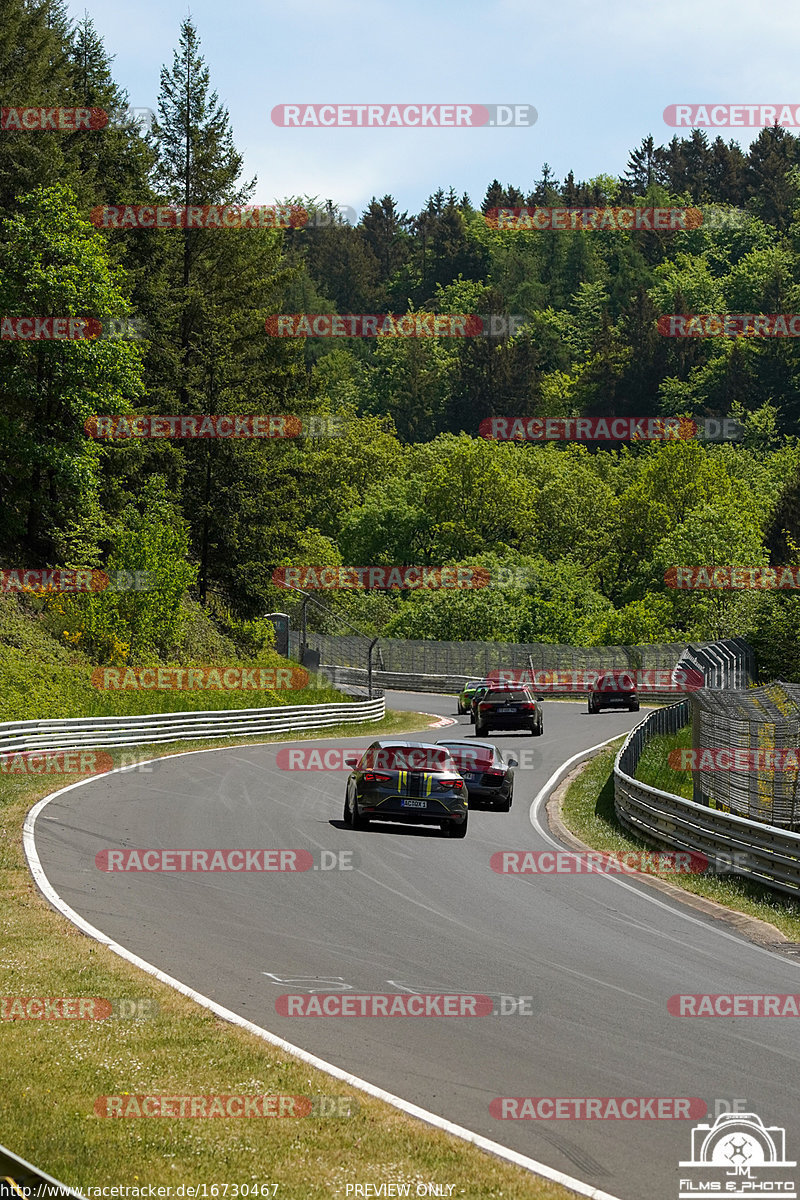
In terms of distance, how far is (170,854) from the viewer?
1689cm

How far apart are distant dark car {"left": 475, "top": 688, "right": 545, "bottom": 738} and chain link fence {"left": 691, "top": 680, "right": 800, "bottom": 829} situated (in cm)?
1752

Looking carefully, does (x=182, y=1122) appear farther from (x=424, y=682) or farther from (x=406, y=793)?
(x=424, y=682)

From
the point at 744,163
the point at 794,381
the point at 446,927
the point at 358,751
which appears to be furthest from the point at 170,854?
the point at 744,163

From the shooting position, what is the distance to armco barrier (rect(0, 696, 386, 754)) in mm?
29703

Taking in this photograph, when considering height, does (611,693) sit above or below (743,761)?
below

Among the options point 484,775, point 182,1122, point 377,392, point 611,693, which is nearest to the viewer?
point 182,1122

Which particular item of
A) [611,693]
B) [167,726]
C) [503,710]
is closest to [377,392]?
[611,693]

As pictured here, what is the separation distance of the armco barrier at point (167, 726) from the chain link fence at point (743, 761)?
580 inches

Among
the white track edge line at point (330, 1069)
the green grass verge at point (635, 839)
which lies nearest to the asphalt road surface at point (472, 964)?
the white track edge line at point (330, 1069)

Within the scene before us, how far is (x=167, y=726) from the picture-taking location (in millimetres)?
35094

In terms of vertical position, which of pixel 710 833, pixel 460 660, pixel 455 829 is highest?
pixel 710 833

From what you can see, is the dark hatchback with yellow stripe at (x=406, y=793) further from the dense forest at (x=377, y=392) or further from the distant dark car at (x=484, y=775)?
the dense forest at (x=377, y=392)

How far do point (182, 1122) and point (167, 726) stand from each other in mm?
28637

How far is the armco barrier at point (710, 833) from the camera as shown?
1517 centimetres
